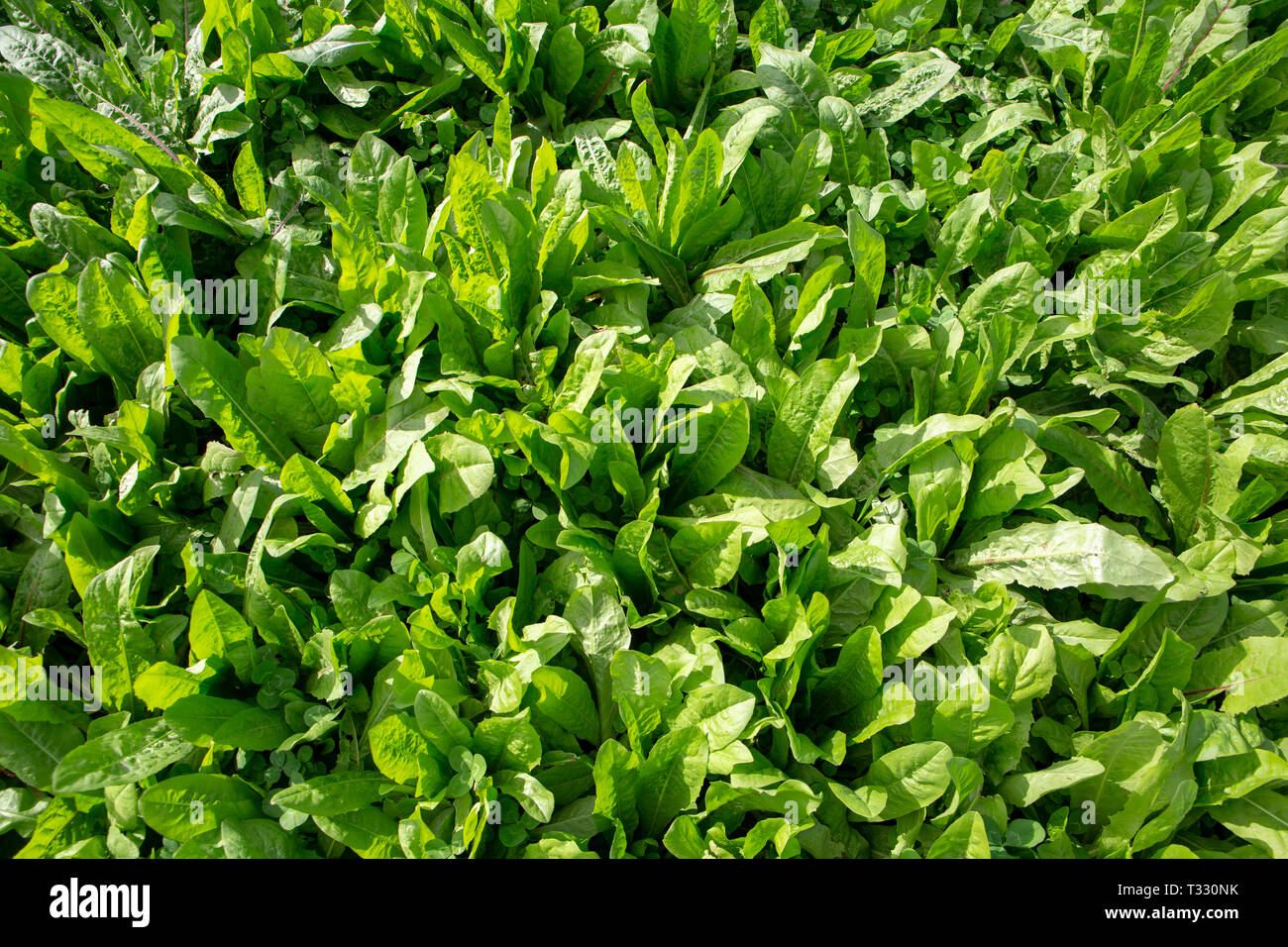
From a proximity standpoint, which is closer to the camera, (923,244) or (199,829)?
(199,829)

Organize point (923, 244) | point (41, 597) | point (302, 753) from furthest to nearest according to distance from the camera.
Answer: point (923, 244), point (41, 597), point (302, 753)

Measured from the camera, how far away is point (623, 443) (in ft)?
7.80

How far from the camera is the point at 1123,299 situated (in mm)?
2945

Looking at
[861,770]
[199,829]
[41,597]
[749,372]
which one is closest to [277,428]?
[41,597]

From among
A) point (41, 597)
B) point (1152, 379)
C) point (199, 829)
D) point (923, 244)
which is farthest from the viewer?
point (923, 244)

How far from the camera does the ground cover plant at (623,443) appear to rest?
2.15 meters

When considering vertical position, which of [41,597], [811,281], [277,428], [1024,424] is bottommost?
[41,597]

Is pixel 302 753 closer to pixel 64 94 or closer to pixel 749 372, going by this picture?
pixel 749 372

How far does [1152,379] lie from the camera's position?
279 centimetres

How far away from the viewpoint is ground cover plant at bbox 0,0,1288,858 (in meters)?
2.15

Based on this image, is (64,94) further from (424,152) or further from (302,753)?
(302,753)

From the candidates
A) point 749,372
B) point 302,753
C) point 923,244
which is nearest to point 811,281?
point 749,372

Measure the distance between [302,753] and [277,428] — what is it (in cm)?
91
